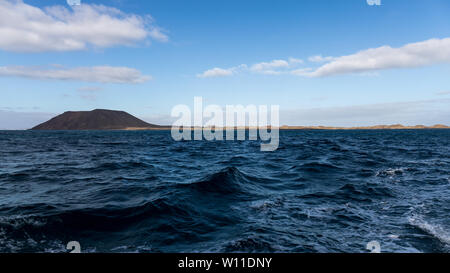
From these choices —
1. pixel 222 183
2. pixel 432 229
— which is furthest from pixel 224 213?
pixel 432 229

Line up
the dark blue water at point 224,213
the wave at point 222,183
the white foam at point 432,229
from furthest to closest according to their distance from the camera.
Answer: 1. the wave at point 222,183
2. the white foam at point 432,229
3. the dark blue water at point 224,213

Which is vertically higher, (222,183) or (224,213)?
(222,183)

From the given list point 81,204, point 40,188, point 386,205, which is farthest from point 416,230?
point 40,188

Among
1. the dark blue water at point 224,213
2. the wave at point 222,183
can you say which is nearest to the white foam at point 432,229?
the dark blue water at point 224,213

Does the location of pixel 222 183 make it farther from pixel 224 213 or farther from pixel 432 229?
pixel 432 229

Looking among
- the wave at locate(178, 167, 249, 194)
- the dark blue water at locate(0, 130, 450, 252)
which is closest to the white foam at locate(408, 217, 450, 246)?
the dark blue water at locate(0, 130, 450, 252)

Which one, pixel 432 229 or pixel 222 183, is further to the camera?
pixel 222 183

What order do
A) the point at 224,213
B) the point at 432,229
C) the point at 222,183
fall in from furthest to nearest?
1. the point at 222,183
2. the point at 224,213
3. the point at 432,229

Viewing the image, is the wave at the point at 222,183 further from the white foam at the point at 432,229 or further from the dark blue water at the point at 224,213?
the white foam at the point at 432,229
